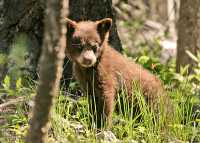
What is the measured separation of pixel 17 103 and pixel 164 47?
8.95 metres

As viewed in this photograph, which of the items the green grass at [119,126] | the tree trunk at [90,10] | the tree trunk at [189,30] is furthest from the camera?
the tree trunk at [189,30]

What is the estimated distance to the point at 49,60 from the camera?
346 centimetres

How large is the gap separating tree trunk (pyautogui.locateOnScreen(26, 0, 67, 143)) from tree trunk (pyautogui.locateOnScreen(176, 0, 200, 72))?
6.21 meters

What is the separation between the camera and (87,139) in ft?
16.7

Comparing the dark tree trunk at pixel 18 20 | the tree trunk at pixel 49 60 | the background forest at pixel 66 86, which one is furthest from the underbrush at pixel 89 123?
the tree trunk at pixel 49 60

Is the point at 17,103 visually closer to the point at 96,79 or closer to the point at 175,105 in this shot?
the point at 96,79

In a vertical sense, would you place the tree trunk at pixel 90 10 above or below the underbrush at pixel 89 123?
above

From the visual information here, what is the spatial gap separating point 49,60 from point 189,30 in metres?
6.48

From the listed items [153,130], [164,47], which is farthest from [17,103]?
[164,47]

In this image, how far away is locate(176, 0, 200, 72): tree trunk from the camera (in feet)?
31.0

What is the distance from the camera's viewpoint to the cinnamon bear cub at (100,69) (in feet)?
21.0

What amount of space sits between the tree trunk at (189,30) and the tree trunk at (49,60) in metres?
6.21

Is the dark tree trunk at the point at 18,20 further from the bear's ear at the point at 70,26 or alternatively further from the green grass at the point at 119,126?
the green grass at the point at 119,126

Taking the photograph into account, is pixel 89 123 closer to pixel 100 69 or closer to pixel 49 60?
pixel 100 69
